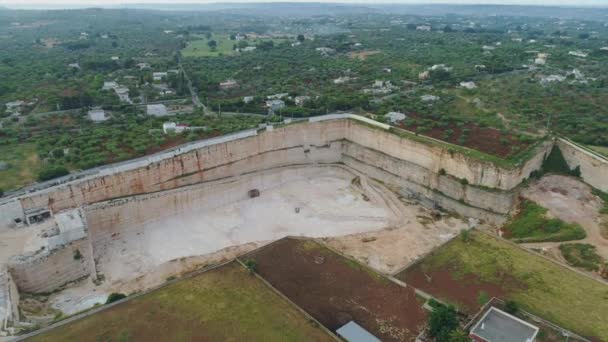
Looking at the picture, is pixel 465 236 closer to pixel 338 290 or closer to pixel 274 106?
pixel 338 290

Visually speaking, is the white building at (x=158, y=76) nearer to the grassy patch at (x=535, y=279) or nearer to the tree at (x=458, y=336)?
the grassy patch at (x=535, y=279)

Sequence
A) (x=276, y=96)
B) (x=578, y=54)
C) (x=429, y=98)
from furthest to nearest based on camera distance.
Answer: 1. (x=578, y=54)
2. (x=276, y=96)
3. (x=429, y=98)

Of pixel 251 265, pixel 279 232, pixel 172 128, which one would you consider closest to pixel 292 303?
pixel 251 265

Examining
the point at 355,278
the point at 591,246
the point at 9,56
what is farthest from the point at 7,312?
the point at 9,56

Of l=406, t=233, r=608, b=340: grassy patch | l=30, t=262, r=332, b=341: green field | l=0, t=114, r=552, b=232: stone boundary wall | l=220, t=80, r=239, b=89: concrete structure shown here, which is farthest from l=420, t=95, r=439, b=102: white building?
l=30, t=262, r=332, b=341: green field

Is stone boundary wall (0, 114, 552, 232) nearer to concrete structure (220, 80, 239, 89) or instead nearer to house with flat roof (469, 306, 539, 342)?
house with flat roof (469, 306, 539, 342)

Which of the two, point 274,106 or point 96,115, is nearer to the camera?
point 96,115
